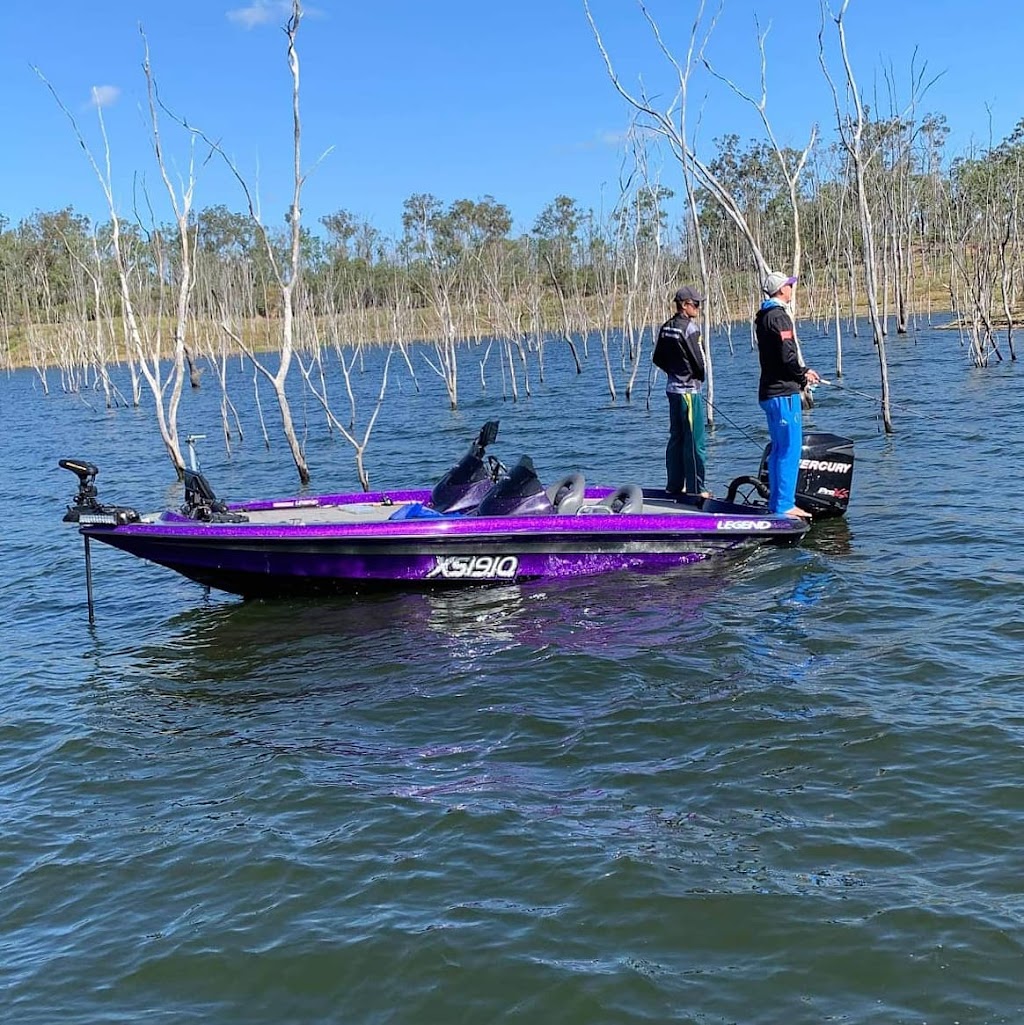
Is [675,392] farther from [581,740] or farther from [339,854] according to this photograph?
[339,854]

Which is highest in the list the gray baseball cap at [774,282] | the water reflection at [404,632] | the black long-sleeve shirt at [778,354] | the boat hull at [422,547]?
the gray baseball cap at [774,282]

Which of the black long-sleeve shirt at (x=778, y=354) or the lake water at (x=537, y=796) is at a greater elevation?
the black long-sleeve shirt at (x=778, y=354)

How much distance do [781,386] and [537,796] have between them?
5410mm

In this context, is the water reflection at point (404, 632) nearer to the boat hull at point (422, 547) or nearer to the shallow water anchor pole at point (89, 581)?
the boat hull at point (422, 547)

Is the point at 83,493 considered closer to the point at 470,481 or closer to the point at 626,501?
the point at 470,481

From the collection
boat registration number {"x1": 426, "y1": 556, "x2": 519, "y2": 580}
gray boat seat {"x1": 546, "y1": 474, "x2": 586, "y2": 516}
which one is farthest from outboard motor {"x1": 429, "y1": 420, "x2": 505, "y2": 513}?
boat registration number {"x1": 426, "y1": 556, "x2": 519, "y2": 580}

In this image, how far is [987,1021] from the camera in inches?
137

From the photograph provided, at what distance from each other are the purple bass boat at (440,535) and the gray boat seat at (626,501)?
0.04 feet

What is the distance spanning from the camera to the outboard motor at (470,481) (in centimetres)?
967

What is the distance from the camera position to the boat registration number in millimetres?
8938

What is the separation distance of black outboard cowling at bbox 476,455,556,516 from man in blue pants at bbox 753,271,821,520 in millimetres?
2179

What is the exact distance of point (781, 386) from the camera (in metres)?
9.42

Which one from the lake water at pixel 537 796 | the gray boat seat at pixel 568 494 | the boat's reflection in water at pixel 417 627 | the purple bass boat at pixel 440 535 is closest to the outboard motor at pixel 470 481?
the purple bass boat at pixel 440 535

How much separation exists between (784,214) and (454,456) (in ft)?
165
